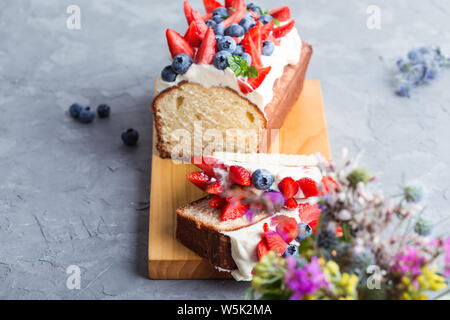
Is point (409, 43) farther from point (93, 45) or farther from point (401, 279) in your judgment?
point (401, 279)

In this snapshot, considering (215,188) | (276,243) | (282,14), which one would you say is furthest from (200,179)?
(282,14)

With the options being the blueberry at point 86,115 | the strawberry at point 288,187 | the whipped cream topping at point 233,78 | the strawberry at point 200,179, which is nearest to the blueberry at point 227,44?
the whipped cream topping at point 233,78

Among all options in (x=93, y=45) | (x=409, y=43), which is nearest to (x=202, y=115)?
(x=93, y=45)

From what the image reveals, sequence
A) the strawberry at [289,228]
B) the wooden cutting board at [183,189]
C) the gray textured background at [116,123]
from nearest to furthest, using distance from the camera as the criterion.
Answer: the strawberry at [289,228], the wooden cutting board at [183,189], the gray textured background at [116,123]

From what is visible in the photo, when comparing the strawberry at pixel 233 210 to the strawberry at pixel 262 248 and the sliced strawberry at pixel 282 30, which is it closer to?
the strawberry at pixel 262 248
